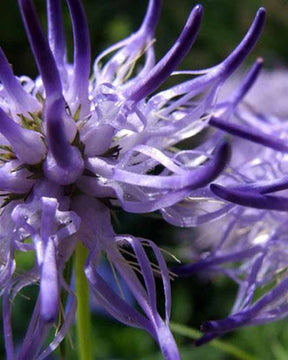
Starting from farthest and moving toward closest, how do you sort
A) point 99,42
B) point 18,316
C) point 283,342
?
point 99,42 < point 18,316 < point 283,342

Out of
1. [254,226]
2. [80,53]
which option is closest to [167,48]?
[254,226]

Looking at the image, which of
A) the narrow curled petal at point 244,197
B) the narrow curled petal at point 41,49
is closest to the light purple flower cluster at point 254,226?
the narrow curled petal at point 244,197

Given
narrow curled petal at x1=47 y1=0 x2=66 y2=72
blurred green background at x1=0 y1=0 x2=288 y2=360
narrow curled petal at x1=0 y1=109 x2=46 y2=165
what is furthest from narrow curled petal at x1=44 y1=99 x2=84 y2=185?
blurred green background at x1=0 y1=0 x2=288 y2=360

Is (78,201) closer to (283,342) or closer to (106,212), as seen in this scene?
(106,212)

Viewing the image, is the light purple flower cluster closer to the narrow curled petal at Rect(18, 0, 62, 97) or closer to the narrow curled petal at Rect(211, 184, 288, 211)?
the narrow curled petal at Rect(211, 184, 288, 211)

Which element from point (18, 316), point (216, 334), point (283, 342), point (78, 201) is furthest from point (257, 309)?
point (18, 316)

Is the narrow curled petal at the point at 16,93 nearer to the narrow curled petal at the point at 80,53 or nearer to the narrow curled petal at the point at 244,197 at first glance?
the narrow curled petal at the point at 80,53

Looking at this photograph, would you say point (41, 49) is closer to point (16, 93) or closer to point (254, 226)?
point (16, 93)
